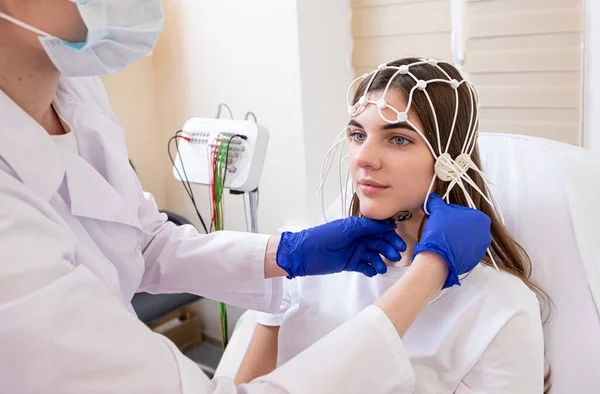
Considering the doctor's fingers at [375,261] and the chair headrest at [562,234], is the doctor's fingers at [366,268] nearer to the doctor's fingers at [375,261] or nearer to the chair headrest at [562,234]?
the doctor's fingers at [375,261]

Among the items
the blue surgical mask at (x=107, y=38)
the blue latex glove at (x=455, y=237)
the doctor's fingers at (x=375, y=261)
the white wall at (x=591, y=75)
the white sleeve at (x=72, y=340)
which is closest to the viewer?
the white sleeve at (x=72, y=340)

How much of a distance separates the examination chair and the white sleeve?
2.02ft

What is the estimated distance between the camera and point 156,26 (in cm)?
94

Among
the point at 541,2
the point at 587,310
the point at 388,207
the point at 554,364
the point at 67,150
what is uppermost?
the point at 541,2

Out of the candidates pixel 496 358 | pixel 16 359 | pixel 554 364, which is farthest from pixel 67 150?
pixel 554 364

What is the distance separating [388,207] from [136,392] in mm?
640

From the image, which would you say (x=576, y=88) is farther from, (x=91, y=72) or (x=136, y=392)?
(x=136, y=392)

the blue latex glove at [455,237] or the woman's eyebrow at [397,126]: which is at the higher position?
the woman's eyebrow at [397,126]

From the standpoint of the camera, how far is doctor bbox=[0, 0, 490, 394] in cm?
74

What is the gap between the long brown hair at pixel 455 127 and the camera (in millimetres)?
1222

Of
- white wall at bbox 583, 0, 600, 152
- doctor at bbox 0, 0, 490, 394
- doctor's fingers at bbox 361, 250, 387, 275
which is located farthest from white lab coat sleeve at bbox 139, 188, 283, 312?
white wall at bbox 583, 0, 600, 152

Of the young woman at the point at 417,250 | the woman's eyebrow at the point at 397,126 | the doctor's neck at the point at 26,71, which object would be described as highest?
the doctor's neck at the point at 26,71

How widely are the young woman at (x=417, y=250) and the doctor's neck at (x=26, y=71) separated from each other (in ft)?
1.98

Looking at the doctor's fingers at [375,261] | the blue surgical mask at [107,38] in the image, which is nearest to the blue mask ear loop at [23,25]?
the blue surgical mask at [107,38]
